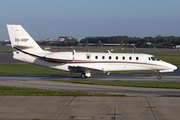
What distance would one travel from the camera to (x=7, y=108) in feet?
38.8

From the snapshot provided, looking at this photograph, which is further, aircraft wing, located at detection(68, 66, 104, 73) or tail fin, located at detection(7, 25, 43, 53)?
tail fin, located at detection(7, 25, 43, 53)

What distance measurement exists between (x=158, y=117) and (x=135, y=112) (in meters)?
1.17

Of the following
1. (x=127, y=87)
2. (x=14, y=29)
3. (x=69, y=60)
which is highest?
(x=14, y=29)

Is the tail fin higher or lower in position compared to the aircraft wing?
higher

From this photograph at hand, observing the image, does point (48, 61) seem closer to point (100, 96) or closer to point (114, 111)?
point (100, 96)

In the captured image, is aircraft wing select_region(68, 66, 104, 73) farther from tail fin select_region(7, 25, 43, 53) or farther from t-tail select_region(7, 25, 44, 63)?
tail fin select_region(7, 25, 43, 53)

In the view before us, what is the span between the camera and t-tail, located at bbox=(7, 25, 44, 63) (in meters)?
26.5

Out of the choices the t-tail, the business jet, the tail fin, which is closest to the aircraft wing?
the business jet

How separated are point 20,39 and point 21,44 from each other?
1.84 feet

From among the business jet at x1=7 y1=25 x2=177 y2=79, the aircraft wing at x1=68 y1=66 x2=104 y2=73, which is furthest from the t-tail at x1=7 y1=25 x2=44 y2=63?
the aircraft wing at x1=68 y1=66 x2=104 y2=73

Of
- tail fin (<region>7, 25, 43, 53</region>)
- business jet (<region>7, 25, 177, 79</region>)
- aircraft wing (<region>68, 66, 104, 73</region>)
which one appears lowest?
aircraft wing (<region>68, 66, 104, 73</region>)

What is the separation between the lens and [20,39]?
87.5ft

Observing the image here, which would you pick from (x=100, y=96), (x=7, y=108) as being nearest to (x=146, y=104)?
(x=100, y=96)

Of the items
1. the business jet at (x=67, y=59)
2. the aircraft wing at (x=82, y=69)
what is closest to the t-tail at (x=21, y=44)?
the business jet at (x=67, y=59)
